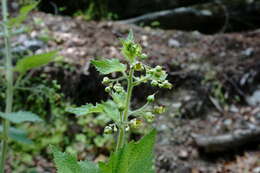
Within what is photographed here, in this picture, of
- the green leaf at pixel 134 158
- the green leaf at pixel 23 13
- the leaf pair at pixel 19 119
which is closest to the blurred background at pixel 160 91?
the leaf pair at pixel 19 119

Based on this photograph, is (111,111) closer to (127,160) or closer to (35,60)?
(127,160)

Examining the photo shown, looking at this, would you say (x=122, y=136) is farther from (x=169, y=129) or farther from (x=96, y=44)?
(x=96, y=44)

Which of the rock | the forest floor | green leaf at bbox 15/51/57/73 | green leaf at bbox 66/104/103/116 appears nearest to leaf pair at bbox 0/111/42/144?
green leaf at bbox 15/51/57/73

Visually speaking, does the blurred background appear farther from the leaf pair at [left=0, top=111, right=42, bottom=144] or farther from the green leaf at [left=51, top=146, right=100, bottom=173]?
the green leaf at [left=51, top=146, right=100, bottom=173]

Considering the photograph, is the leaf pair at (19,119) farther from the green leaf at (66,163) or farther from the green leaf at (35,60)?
the green leaf at (66,163)

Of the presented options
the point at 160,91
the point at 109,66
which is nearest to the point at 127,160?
the point at 109,66

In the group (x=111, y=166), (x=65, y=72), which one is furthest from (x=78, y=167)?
(x=65, y=72)
